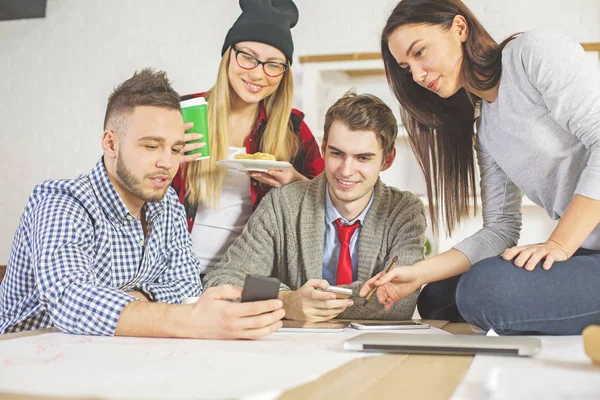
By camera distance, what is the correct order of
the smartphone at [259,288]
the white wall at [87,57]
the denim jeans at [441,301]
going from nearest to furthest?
the smartphone at [259,288], the denim jeans at [441,301], the white wall at [87,57]

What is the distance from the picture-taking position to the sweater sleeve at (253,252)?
6.00 feet

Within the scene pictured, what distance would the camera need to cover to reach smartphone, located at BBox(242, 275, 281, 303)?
112 cm

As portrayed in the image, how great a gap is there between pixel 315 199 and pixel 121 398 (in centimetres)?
132

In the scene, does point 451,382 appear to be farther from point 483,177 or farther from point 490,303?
point 483,177

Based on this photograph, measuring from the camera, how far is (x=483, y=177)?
169 cm

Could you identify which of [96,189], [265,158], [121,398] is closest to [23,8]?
[265,158]

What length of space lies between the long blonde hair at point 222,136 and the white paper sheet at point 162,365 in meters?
0.96

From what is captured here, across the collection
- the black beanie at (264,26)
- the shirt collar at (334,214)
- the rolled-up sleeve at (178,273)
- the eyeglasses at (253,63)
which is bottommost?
the rolled-up sleeve at (178,273)

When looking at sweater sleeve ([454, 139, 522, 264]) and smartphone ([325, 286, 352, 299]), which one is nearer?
smartphone ([325, 286, 352, 299])

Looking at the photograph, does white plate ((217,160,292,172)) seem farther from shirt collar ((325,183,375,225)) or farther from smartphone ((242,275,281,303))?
smartphone ((242,275,281,303))

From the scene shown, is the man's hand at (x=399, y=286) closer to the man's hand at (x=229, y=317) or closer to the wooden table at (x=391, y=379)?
the man's hand at (x=229, y=317)

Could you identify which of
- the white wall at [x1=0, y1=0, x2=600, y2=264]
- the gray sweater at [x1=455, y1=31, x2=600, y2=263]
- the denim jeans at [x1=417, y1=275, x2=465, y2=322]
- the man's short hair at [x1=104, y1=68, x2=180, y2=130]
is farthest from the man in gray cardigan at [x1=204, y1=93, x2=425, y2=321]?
the white wall at [x1=0, y1=0, x2=600, y2=264]

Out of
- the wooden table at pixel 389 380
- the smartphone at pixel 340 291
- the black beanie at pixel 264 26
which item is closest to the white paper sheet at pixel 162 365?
the wooden table at pixel 389 380

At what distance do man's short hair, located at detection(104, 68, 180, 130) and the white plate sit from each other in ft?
0.99
